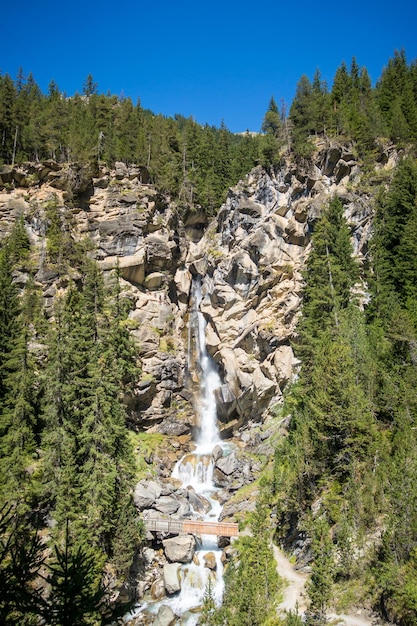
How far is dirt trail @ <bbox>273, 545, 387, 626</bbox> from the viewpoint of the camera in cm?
1738

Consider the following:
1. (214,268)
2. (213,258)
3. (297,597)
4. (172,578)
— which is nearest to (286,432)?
(172,578)

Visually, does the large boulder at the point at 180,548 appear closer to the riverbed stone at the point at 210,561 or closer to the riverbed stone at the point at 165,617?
the riverbed stone at the point at 210,561

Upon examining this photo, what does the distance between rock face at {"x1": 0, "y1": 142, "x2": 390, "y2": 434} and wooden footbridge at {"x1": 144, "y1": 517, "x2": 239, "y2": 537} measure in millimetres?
13621

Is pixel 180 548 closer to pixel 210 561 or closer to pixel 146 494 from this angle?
pixel 210 561

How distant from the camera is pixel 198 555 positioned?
2967 centimetres

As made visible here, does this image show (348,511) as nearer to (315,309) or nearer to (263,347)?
(315,309)

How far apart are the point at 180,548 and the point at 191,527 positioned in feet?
5.10

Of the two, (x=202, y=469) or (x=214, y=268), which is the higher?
(x=214, y=268)

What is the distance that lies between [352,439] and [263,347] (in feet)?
73.3

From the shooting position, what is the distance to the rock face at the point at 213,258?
145 feet

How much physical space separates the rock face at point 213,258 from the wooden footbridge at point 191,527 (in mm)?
13621

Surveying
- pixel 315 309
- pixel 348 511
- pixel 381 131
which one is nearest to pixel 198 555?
pixel 348 511

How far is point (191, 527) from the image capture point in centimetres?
3005

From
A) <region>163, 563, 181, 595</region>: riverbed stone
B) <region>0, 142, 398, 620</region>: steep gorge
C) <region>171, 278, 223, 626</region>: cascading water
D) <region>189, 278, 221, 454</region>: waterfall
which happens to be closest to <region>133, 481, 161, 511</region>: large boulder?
<region>0, 142, 398, 620</region>: steep gorge
